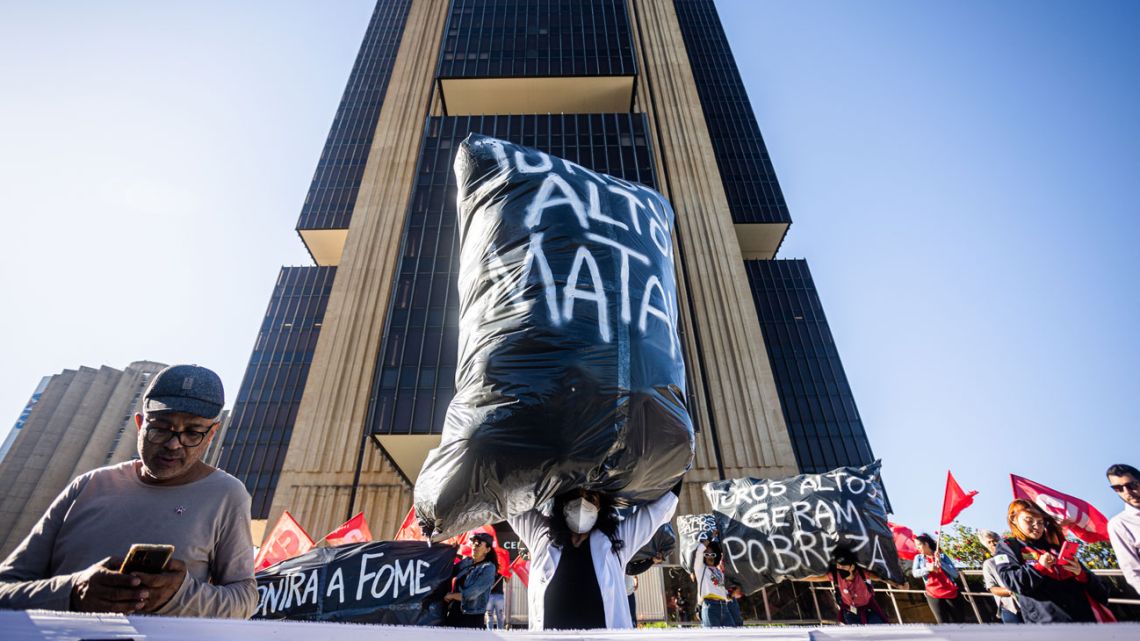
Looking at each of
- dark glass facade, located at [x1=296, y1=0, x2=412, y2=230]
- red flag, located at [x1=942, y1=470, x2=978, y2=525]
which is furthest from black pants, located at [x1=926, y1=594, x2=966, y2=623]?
dark glass facade, located at [x1=296, y1=0, x2=412, y2=230]

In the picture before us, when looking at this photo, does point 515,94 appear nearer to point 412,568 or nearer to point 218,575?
point 412,568

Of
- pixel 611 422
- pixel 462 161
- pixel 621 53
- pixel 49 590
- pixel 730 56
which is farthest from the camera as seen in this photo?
pixel 730 56

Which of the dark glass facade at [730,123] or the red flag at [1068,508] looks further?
the dark glass facade at [730,123]

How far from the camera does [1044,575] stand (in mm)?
3152

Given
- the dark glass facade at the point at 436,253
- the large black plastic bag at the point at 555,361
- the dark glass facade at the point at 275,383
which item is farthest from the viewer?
the dark glass facade at the point at 275,383

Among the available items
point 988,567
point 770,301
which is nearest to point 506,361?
point 988,567

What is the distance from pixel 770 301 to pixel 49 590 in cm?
2902

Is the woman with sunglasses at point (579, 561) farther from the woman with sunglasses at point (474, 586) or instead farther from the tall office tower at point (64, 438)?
the tall office tower at point (64, 438)

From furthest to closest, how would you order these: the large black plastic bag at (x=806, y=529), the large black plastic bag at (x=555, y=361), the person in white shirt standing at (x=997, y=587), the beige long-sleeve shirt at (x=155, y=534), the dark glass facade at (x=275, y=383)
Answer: the dark glass facade at (x=275, y=383) < the large black plastic bag at (x=806, y=529) < the person in white shirt standing at (x=997, y=587) < the large black plastic bag at (x=555, y=361) < the beige long-sleeve shirt at (x=155, y=534)

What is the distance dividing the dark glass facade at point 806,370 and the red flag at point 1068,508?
17.5 meters

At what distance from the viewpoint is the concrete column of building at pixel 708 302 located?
16828mm

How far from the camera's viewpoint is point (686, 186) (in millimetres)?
22672

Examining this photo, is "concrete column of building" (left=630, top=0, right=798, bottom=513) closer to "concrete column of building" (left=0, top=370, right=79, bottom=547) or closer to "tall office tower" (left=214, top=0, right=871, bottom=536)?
"tall office tower" (left=214, top=0, right=871, bottom=536)

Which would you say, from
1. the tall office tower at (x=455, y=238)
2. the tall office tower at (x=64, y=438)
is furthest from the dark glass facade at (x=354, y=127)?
the tall office tower at (x=64, y=438)
